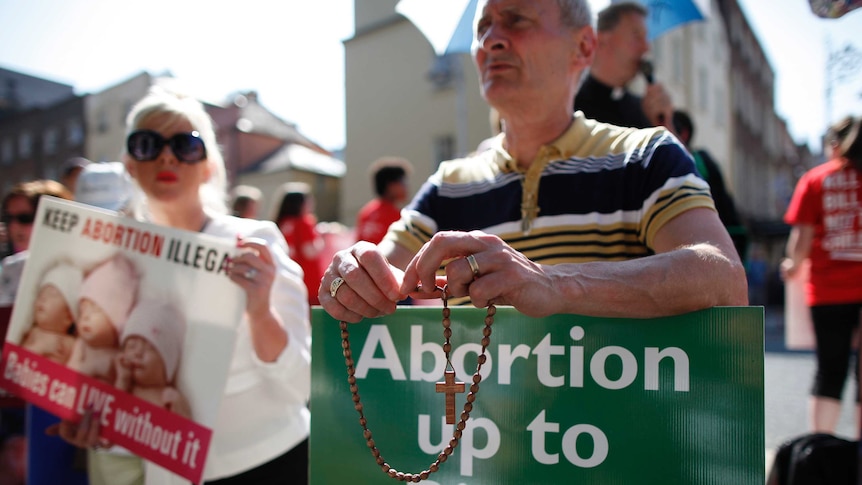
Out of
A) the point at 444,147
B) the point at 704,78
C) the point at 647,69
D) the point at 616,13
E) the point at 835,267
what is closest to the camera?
the point at 616,13

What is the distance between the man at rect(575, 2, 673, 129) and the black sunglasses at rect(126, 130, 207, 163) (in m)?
1.40

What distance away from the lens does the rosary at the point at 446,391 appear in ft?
3.50

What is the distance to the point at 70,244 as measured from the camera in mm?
2020

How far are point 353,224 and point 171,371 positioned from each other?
2115cm

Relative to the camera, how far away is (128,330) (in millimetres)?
1877

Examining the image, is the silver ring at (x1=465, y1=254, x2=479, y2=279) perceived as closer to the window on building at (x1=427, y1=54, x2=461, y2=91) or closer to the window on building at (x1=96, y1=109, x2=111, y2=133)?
the window on building at (x1=427, y1=54, x2=461, y2=91)

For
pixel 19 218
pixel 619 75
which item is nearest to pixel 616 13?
pixel 619 75

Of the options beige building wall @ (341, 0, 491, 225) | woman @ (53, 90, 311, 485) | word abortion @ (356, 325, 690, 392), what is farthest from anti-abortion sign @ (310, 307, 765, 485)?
beige building wall @ (341, 0, 491, 225)

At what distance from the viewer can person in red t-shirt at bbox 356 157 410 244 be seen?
17.0ft

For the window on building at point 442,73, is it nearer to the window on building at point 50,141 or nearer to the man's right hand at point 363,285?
the man's right hand at point 363,285

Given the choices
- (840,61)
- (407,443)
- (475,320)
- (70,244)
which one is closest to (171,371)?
(70,244)

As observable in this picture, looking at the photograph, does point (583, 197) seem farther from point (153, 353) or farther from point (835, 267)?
point (835, 267)

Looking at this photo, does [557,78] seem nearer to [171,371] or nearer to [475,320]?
[475,320]

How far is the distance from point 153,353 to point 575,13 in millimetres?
1510
